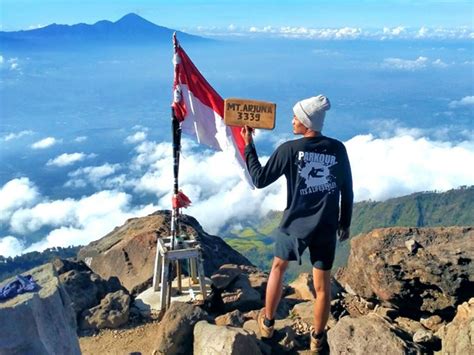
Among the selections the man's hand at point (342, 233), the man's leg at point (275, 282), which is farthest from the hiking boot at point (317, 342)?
the man's hand at point (342, 233)

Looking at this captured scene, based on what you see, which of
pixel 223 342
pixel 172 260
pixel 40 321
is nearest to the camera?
pixel 40 321

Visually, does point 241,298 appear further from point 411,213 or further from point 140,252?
point 411,213

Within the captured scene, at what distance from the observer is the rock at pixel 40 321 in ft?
19.0

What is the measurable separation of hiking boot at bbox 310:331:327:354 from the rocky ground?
117 millimetres

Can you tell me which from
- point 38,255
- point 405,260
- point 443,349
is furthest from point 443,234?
point 38,255

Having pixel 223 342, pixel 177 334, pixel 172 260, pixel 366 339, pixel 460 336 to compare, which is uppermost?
pixel 460 336

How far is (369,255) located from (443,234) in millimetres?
1559

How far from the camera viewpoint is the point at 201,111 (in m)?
9.40

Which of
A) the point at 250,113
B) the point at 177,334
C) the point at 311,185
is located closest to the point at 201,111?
the point at 250,113

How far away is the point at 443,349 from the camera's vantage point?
6801mm

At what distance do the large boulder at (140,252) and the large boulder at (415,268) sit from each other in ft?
12.6

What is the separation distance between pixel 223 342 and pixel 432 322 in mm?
3718

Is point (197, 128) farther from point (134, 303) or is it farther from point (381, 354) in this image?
point (381, 354)

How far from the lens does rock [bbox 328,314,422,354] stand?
673 cm
